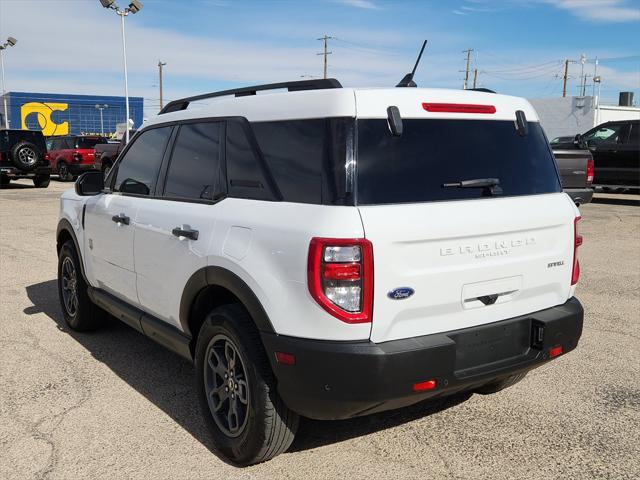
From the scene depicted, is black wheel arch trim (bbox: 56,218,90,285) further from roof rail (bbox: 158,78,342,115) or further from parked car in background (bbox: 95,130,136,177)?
parked car in background (bbox: 95,130,136,177)

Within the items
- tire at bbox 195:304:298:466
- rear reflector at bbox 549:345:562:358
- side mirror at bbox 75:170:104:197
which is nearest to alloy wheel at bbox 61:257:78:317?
side mirror at bbox 75:170:104:197

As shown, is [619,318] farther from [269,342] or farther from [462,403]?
[269,342]

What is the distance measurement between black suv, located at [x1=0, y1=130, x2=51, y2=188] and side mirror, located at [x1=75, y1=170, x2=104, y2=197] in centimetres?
1718

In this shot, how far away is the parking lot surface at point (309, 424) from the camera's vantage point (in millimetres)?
3117

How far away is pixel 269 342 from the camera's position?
2789 mm

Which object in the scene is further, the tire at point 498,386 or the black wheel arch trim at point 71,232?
the black wheel arch trim at point 71,232

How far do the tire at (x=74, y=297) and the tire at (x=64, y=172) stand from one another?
2059 cm

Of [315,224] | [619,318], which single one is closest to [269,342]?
[315,224]

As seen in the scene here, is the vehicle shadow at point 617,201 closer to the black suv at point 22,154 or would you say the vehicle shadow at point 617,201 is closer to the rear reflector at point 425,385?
the rear reflector at point 425,385

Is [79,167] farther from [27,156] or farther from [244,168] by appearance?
[244,168]

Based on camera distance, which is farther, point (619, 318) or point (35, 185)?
point (35, 185)

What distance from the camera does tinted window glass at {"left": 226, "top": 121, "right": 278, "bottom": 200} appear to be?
3016mm

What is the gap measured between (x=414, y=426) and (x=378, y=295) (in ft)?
4.30

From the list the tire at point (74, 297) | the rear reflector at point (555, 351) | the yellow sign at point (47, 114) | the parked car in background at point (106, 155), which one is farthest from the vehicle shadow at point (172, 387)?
the yellow sign at point (47, 114)
